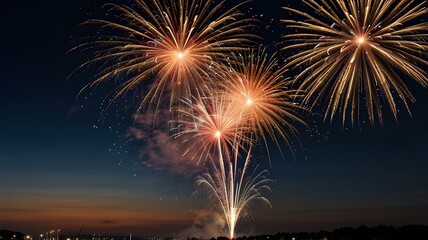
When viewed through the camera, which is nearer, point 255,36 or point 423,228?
point 255,36

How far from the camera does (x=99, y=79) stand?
2598 cm

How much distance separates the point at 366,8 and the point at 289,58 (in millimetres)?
5622

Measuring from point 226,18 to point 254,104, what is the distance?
6.52 meters

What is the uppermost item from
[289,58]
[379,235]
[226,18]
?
[226,18]

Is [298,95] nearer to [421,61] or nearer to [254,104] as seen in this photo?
[254,104]

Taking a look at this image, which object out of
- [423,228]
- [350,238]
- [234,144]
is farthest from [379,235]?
[234,144]

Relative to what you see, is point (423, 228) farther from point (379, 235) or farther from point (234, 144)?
point (234, 144)

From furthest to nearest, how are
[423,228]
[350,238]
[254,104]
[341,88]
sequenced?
[350,238] < [423,228] < [254,104] < [341,88]

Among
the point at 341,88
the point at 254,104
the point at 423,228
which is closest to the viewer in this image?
the point at 341,88

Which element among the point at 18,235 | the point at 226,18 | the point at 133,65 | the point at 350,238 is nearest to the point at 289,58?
the point at 226,18

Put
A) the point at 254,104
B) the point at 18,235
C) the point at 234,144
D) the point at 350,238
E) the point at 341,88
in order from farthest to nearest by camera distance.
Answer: the point at 18,235 < the point at 350,238 < the point at 234,144 < the point at 254,104 < the point at 341,88

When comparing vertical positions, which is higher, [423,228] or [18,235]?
[18,235]

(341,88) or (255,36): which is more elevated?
(255,36)

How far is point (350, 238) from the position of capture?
69.1 m
